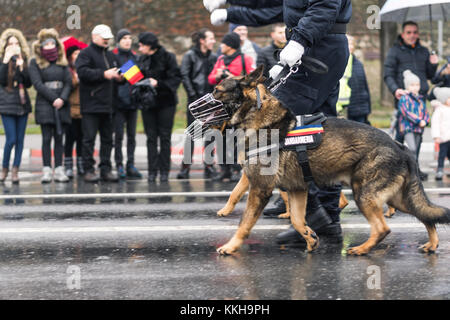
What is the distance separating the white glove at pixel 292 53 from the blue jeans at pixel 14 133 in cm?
624

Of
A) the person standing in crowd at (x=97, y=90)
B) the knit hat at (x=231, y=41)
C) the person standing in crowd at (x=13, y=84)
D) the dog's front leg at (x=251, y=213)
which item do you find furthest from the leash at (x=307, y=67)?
the person standing in crowd at (x=13, y=84)

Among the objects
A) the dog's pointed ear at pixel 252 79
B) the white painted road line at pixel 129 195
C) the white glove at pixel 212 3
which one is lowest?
the white painted road line at pixel 129 195

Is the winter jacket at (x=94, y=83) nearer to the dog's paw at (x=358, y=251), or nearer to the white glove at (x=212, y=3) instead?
the white glove at (x=212, y=3)

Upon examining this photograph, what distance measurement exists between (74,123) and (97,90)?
122cm

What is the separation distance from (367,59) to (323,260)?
19823mm

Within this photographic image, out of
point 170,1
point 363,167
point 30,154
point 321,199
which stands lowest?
point 30,154

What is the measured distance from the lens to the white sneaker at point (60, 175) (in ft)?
35.2

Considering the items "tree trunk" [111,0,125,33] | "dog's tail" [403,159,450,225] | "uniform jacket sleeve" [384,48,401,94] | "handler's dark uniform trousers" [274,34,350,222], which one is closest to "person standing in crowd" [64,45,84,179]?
"uniform jacket sleeve" [384,48,401,94]

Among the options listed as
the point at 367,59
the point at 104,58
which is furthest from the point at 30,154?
the point at 367,59

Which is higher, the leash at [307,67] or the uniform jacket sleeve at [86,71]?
the leash at [307,67]

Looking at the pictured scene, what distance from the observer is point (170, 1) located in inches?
959

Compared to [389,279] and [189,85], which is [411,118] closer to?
[189,85]

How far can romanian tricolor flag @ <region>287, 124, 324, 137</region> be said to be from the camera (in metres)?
5.52

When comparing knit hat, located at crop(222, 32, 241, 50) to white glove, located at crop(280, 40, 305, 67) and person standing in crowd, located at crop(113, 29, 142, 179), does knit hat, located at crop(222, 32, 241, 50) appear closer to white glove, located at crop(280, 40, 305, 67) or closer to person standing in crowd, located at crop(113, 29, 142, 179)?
person standing in crowd, located at crop(113, 29, 142, 179)
